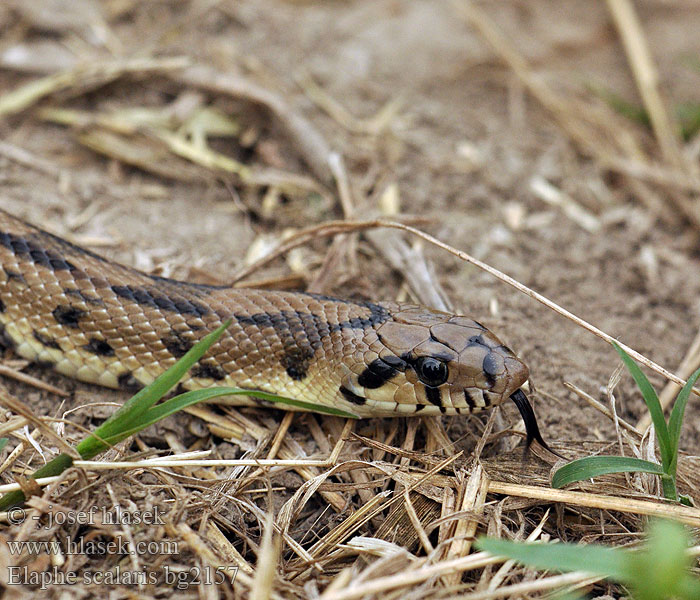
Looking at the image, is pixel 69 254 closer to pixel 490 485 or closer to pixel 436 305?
pixel 436 305

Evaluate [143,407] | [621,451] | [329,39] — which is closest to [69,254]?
[143,407]

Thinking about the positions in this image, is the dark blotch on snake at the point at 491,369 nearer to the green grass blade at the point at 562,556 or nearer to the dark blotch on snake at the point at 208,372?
the green grass blade at the point at 562,556

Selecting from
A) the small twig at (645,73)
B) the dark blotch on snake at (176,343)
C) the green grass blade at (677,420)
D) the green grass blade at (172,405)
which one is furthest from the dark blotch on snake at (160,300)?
the small twig at (645,73)

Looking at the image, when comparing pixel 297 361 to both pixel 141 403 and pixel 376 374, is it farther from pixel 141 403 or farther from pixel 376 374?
pixel 141 403

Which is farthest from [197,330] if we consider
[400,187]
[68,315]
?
[400,187]

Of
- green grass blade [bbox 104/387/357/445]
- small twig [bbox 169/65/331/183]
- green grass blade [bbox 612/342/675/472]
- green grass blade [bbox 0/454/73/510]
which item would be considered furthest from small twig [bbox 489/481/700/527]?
small twig [bbox 169/65/331/183]
